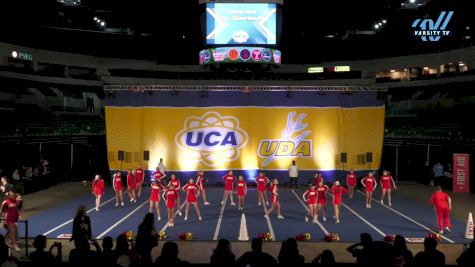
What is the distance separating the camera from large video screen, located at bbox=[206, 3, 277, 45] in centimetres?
2939

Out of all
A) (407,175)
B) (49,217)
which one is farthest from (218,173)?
(407,175)

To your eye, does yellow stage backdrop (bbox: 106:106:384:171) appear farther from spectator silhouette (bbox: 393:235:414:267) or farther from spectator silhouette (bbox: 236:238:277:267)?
spectator silhouette (bbox: 236:238:277:267)

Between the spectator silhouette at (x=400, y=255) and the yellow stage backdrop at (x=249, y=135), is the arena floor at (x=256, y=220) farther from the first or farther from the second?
the spectator silhouette at (x=400, y=255)

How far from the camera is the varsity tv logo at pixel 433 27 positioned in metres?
44.3

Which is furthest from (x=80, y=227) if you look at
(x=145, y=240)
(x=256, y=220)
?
(x=256, y=220)

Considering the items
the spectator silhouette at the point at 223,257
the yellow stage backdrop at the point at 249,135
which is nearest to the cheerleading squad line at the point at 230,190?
the yellow stage backdrop at the point at 249,135

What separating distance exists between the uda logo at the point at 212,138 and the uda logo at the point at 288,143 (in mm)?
1408

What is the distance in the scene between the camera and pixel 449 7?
4428cm

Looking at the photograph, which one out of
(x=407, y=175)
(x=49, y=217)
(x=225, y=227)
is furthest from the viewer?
(x=407, y=175)

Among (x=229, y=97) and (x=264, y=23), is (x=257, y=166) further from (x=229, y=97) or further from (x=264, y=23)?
(x=264, y=23)

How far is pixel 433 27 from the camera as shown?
45.1 metres

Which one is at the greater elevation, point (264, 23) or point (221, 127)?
point (264, 23)

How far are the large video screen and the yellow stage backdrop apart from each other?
4.55 meters

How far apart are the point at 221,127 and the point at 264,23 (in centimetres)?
702
